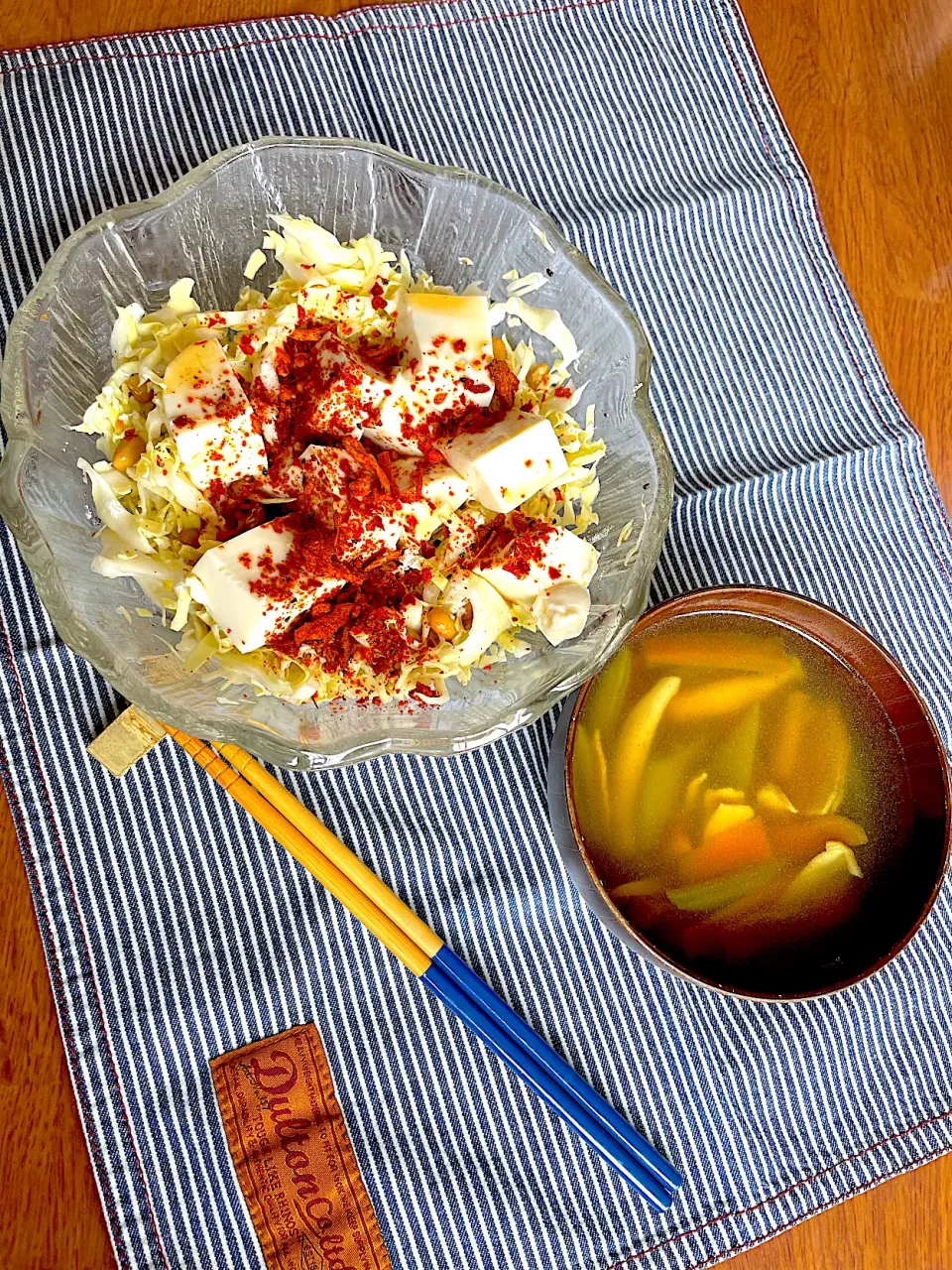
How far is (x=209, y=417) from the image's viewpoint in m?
1.21

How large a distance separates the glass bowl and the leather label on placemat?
526 millimetres

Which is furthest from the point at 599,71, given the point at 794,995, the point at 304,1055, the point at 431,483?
the point at 304,1055

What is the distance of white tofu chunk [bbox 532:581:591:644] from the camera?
1.29 meters

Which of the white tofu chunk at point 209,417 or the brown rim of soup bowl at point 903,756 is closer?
the white tofu chunk at point 209,417

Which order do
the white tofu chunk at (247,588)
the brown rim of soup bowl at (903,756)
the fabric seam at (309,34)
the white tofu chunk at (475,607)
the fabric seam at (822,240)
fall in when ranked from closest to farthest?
the white tofu chunk at (247,588)
the white tofu chunk at (475,607)
the brown rim of soup bowl at (903,756)
the fabric seam at (309,34)
the fabric seam at (822,240)

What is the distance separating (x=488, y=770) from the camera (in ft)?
5.24

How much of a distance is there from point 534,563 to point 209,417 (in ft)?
1.40

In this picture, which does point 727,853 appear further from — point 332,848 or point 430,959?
point 332,848

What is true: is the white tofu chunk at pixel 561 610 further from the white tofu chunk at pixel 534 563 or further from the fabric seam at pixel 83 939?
the fabric seam at pixel 83 939

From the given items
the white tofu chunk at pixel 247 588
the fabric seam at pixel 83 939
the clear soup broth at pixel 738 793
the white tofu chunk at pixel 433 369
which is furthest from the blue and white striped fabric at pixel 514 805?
the white tofu chunk at pixel 433 369

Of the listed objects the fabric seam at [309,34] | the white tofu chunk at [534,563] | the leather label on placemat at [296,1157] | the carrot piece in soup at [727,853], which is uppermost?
the fabric seam at [309,34]

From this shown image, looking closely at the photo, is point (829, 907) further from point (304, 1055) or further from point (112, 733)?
point (112, 733)

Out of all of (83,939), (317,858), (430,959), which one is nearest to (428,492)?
(317,858)

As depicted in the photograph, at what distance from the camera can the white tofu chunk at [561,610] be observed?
1293 mm
